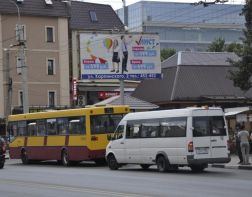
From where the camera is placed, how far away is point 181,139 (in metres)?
24.3

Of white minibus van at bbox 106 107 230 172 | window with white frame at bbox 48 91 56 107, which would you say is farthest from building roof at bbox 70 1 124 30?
white minibus van at bbox 106 107 230 172

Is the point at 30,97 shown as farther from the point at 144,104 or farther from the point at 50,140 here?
the point at 50,140

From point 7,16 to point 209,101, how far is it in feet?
94.9

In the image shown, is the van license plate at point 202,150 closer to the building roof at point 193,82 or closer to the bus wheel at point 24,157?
the bus wheel at point 24,157

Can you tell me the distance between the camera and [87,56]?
41.5 m

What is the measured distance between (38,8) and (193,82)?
27.2 m

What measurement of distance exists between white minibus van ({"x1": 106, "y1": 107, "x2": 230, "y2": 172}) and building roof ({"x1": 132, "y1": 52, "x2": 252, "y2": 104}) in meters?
20.1

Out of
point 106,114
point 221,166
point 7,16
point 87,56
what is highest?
point 7,16

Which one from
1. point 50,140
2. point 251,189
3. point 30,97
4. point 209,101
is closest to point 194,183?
point 251,189

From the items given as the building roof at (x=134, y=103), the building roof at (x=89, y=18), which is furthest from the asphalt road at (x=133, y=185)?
the building roof at (x=89, y=18)

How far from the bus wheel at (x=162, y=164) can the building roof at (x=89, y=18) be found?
50809 mm

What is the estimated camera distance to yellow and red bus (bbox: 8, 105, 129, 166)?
3052cm

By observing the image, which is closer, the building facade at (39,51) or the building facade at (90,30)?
the building facade at (39,51)

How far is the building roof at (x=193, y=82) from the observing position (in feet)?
156
